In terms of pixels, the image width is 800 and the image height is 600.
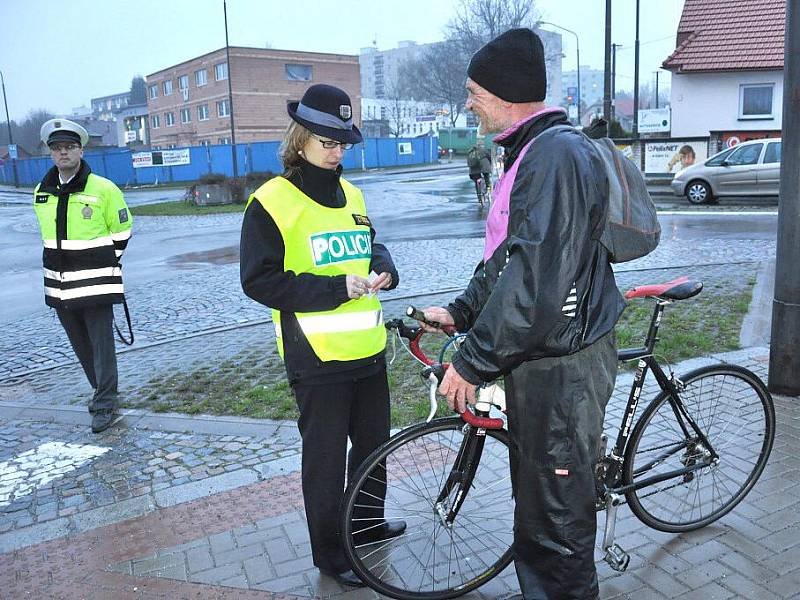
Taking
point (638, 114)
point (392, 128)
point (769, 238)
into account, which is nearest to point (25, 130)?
point (392, 128)

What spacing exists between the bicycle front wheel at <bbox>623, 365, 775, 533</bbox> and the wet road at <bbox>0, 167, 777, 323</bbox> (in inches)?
317

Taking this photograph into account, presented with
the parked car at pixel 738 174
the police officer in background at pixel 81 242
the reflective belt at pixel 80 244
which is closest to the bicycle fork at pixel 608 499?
the police officer in background at pixel 81 242

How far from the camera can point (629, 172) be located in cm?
243

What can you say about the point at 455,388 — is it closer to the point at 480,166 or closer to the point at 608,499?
the point at 608,499

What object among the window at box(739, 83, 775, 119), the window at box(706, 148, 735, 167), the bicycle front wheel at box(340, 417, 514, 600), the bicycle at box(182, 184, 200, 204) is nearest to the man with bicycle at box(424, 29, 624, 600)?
the bicycle front wheel at box(340, 417, 514, 600)

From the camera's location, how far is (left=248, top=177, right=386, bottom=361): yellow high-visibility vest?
295 cm

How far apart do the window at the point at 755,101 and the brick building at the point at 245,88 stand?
39.3m

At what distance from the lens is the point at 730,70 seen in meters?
26.3

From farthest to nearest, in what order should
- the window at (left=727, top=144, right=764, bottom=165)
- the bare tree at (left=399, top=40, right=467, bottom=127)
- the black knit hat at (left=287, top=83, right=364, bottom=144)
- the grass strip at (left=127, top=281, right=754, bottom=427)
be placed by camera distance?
1. the bare tree at (left=399, top=40, right=467, bottom=127)
2. the window at (left=727, top=144, right=764, bottom=165)
3. the grass strip at (left=127, top=281, right=754, bottom=427)
4. the black knit hat at (left=287, top=83, right=364, bottom=144)

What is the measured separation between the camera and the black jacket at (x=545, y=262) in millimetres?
2232

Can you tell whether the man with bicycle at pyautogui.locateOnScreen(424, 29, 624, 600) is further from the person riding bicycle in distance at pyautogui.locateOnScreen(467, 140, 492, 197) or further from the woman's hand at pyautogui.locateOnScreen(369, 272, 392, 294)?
the person riding bicycle in distance at pyautogui.locateOnScreen(467, 140, 492, 197)

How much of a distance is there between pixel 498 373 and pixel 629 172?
2.53 ft

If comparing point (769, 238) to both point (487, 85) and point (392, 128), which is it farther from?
point (392, 128)

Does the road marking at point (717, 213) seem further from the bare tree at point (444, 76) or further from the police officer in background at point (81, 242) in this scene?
the bare tree at point (444, 76)
